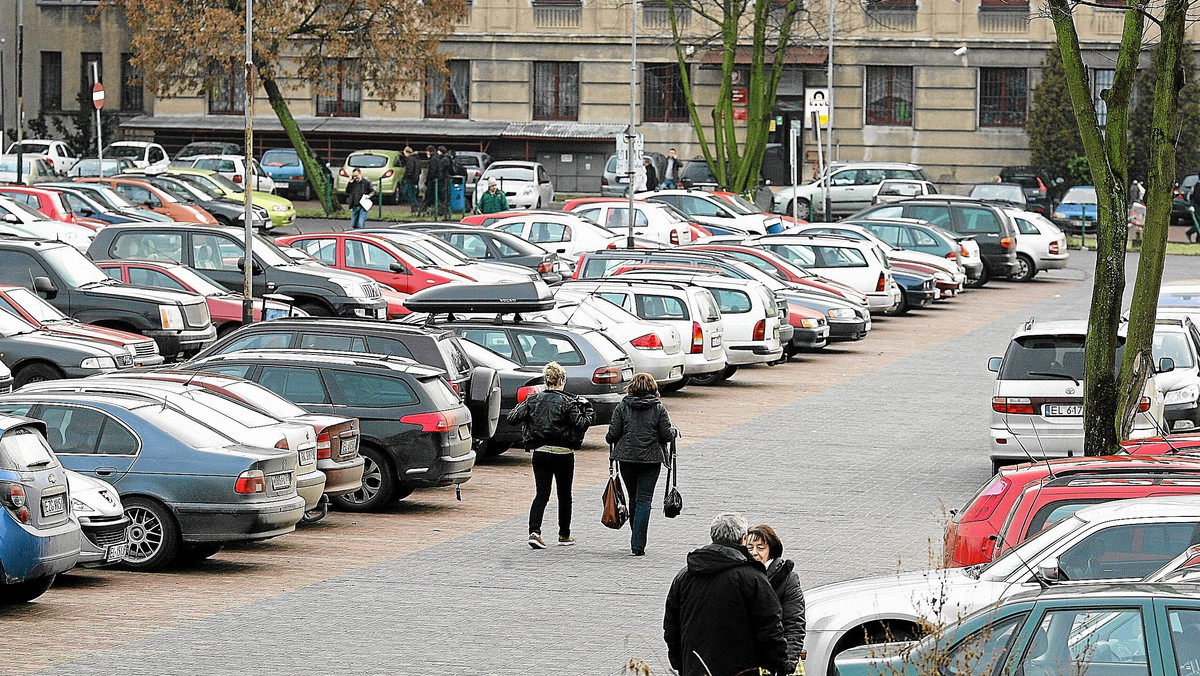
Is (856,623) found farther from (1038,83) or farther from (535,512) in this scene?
(1038,83)

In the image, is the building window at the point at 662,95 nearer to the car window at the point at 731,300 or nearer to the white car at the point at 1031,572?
the car window at the point at 731,300

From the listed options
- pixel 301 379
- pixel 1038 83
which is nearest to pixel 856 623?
pixel 301 379

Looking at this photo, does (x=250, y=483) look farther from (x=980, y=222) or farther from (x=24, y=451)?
(x=980, y=222)

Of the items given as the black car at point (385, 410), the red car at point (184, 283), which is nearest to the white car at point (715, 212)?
the red car at point (184, 283)

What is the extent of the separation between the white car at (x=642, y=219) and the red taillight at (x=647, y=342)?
15.8 metres

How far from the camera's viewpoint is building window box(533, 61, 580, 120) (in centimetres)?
6200

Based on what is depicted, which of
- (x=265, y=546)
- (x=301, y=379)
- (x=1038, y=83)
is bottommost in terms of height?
(x=265, y=546)

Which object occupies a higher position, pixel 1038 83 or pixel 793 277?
pixel 1038 83

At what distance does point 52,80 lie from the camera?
6731cm

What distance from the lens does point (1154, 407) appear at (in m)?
17.1

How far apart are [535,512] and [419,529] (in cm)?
161

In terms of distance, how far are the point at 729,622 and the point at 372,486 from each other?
8.83 metres

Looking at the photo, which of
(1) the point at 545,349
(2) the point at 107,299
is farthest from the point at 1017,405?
(2) the point at 107,299

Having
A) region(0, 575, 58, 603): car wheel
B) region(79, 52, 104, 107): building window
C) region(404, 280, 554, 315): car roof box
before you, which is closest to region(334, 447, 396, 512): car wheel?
region(404, 280, 554, 315): car roof box
